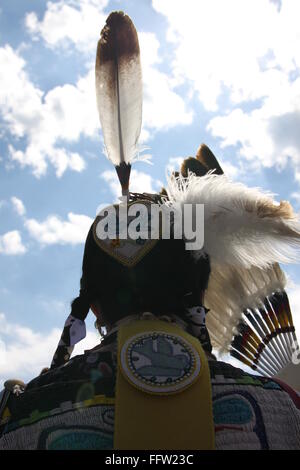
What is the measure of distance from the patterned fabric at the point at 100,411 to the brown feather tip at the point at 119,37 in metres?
2.18

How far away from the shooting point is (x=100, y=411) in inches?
84.7

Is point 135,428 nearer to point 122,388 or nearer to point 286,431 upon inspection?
point 122,388

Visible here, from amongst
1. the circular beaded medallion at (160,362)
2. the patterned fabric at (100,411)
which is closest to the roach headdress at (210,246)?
the circular beaded medallion at (160,362)

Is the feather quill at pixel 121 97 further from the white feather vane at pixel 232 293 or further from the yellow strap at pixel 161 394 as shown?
the yellow strap at pixel 161 394

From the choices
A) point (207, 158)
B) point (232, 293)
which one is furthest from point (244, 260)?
point (207, 158)

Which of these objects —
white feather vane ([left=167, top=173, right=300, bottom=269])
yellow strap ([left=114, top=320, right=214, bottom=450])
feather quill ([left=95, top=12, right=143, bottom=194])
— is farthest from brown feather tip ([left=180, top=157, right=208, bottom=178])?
yellow strap ([left=114, top=320, right=214, bottom=450])

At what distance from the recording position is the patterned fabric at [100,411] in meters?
2.09

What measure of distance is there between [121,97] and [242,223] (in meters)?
1.33

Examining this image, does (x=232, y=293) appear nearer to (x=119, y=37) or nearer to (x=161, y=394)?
(x=161, y=394)

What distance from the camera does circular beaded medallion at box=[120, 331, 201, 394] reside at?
2.20 metres

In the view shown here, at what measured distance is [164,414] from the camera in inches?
83.8

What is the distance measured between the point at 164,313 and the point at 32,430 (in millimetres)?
854

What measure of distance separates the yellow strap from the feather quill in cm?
151
